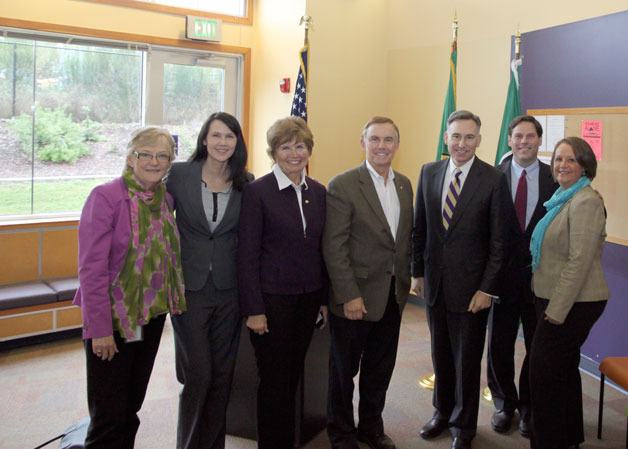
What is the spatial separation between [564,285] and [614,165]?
1705mm

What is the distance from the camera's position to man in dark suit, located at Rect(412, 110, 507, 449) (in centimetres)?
280

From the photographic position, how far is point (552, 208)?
2.79 metres

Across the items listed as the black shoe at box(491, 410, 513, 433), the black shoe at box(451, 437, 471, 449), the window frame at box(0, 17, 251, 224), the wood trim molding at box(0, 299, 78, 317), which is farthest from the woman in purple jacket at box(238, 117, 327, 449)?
the window frame at box(0, 17, 251, 224)

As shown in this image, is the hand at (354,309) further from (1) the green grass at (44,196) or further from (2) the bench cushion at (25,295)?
(1) the green grass at (44,196)

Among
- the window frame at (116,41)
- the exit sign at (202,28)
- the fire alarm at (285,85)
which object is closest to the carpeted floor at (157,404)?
the window frame at (116,41)

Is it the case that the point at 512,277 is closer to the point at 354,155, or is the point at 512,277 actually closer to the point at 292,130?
the point at 292,130

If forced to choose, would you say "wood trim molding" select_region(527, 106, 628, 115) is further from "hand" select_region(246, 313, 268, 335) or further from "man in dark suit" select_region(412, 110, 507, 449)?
"hand" select_region(246, 313, 268, 335)

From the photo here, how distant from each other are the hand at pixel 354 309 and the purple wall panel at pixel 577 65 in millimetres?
2375

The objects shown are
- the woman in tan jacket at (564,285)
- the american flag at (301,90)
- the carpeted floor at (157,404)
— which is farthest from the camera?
the american flag at (301,90)

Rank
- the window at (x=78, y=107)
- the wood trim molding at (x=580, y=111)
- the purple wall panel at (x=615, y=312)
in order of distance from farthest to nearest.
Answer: the window at (x=78, y=107), the purple wall panel at (x=615, y=312), the wood trim molding at (x=580, y=111)

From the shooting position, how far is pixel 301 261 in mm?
2459

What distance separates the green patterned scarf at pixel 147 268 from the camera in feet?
7.29

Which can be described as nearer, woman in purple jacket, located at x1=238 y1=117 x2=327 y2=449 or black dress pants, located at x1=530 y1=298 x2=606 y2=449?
woman in purple jacket, located at x1=238 y1=117 x2=327 y2=449

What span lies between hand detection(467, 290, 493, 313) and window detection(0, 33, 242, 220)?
3717 millimetres
